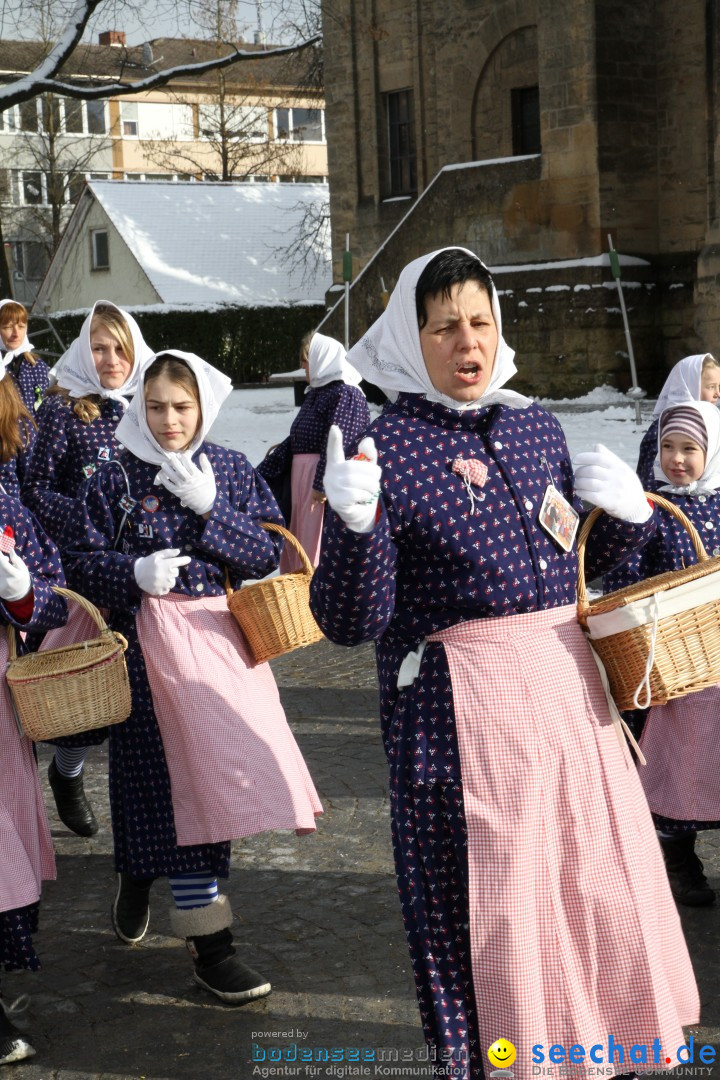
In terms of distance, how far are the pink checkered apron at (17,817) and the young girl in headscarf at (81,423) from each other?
5.57ft

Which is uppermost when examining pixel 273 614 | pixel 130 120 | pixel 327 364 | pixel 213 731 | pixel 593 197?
pixel 130 120

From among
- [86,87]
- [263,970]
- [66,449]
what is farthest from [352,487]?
[86,87]

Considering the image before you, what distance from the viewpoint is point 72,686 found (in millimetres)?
3873

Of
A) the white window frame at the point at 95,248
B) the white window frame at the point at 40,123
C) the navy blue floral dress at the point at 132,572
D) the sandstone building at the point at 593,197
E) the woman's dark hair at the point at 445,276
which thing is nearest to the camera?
the woman's dark hair at the point at 445,276

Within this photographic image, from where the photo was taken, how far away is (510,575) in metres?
3.02

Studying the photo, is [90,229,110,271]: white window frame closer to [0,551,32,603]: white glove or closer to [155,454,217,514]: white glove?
[155,454,217,514]: white glove

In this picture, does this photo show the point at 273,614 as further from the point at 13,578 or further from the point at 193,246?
the point at 193,246

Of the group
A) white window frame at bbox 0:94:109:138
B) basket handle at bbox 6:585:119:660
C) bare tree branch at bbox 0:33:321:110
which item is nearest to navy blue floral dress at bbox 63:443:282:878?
basket handle at bbox 6:585:119:660

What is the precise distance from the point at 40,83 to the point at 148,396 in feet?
46.1

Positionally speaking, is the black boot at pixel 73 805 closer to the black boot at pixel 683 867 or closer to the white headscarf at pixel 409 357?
the black boot at pixel 683 867

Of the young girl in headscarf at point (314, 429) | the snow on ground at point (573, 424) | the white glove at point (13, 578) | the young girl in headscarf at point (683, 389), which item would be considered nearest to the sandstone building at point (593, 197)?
the snow on ground at point (573, 424)

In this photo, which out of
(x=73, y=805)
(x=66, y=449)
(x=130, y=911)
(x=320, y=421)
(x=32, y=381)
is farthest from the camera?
(x=32, y=381)

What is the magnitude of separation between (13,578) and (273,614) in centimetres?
79

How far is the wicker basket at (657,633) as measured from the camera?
123 inches
